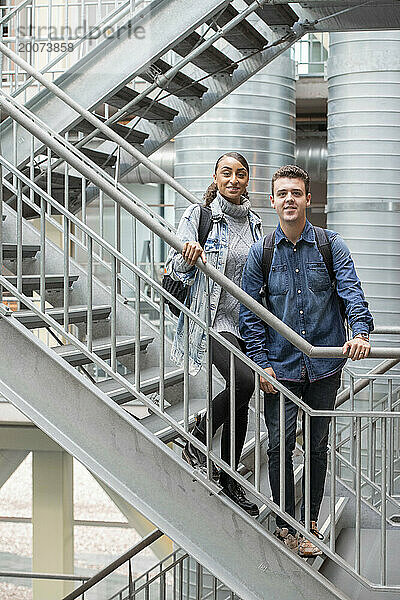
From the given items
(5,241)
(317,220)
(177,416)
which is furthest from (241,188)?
(317,220)

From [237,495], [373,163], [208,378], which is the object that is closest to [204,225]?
[208,378]

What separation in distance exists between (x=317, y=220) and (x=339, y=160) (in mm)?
3889

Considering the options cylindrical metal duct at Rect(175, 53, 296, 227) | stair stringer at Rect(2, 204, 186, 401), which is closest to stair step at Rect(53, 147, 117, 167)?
stair stringer at Rect(2, 204, 186, 401)

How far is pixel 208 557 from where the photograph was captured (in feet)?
11.3

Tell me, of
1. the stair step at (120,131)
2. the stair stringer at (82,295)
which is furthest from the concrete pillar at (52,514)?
the stair stringer at (82,295)

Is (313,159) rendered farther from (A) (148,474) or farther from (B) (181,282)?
(A) (148,474)

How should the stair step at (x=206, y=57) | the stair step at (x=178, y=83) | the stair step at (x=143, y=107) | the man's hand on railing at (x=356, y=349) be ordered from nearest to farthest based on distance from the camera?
the man's hand on railing at (x=356, y=349) < the stair step at (x=206, y=57) < the stair step at (x=178, y=83) < the stair step at (x=143, y=107)

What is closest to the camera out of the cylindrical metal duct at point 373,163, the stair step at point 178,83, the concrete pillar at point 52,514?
the stair step at point 178,83

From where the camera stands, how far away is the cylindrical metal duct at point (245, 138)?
7445 millimetres

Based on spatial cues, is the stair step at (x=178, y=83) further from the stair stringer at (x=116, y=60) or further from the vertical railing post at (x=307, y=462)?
the vertical railing post at (x=307, y=462)

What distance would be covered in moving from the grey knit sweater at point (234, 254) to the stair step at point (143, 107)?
235 cm

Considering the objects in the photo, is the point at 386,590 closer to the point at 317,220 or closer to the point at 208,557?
the point at 208,557

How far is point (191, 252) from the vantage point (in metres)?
3.23

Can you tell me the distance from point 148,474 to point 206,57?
317 cm
